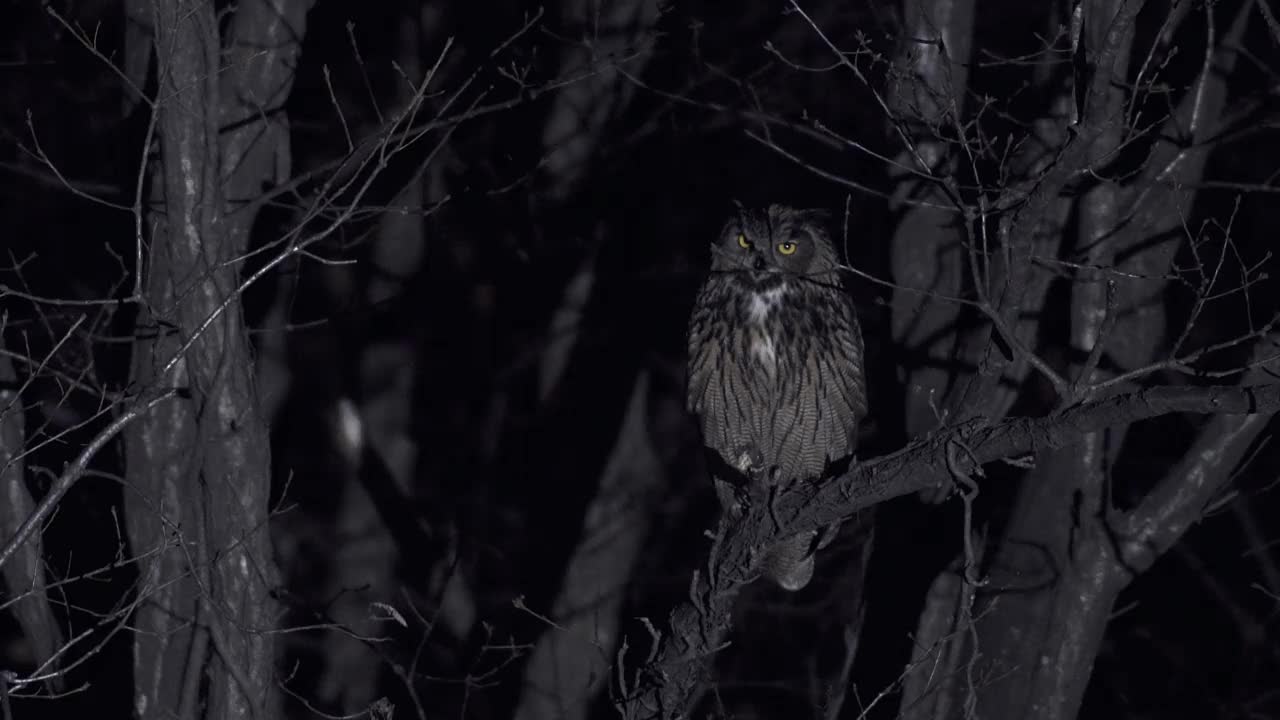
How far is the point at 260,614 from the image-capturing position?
4.96 m

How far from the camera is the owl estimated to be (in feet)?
17.9

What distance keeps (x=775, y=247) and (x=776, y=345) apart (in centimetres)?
34

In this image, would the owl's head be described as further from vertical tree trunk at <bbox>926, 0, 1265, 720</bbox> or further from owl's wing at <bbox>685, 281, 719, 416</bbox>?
vertical tree trunk at <bbox>926, 0, 1265, 720</bbox>

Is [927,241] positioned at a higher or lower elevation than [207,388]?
higher

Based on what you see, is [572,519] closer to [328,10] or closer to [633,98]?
[633,98]

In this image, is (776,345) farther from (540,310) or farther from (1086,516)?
(540,310)

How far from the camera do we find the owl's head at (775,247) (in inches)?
216

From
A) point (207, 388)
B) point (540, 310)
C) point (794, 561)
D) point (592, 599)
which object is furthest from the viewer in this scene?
point (540, 310)

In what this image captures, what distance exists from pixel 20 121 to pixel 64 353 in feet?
9.71

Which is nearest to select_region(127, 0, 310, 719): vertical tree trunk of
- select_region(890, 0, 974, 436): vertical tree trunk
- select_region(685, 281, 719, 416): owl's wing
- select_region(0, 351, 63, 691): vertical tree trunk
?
select_region(0, 351, 63, 691): vertical tree trunk

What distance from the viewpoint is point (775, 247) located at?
550 centimetres

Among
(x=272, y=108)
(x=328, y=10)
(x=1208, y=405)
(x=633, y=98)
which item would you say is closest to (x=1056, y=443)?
(x=1208, y=405)

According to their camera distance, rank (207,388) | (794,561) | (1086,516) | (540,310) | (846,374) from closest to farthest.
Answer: (207,388) → (1086,516) → (846,374) → (794,561) → (540,310)

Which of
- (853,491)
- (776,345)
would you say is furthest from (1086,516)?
(853,491)
